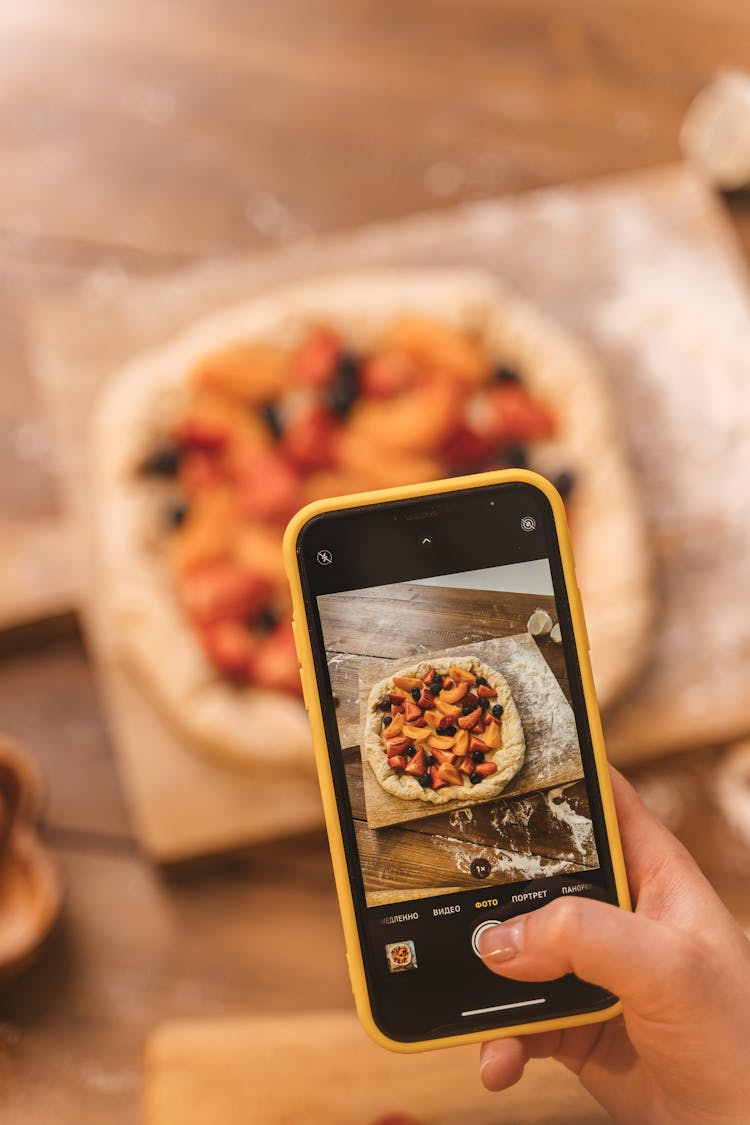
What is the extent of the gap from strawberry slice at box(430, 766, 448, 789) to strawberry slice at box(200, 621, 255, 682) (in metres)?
0.67

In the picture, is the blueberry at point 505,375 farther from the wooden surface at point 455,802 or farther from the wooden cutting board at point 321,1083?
the wooden cutting board at point 321,1083

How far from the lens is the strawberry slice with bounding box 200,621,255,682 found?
59.0 inches

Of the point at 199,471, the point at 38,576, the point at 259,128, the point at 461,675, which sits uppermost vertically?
the point at 259,128

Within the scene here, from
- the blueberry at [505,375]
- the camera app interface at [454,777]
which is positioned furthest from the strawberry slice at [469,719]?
the blueberry at [505,375]

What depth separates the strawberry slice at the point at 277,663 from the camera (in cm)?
147

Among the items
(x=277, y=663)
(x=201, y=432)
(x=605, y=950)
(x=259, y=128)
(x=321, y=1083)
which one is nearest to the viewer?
(x=605, y=950)

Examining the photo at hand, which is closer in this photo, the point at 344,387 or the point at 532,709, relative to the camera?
the point at 532,709

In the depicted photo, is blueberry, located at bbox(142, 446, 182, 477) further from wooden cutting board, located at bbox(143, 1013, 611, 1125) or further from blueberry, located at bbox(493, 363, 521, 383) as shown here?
wooden cutting board, located at bbox(143, 1013, 611, 1125)

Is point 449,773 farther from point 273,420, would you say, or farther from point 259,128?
point 259,128

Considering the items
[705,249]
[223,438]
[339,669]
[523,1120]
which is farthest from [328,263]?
[523,1120]

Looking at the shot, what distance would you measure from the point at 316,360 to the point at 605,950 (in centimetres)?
105

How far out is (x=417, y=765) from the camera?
87cm

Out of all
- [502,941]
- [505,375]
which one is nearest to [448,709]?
[502,941]

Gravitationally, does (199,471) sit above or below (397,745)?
above
